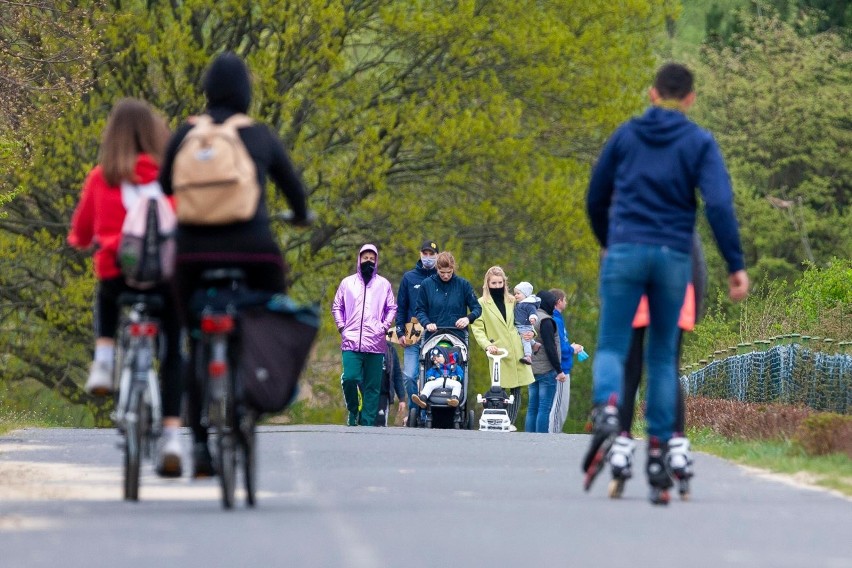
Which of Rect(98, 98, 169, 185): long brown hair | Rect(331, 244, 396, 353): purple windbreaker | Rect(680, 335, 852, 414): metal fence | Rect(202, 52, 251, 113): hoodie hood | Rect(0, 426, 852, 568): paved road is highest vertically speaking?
Rect(202, 52, 251, 113): hoodie hood

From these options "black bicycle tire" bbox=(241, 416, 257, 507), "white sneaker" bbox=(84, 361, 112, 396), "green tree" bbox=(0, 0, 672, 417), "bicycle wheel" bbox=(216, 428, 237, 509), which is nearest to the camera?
"bicycle wheel" bbox=(216, 428, 237, 509)

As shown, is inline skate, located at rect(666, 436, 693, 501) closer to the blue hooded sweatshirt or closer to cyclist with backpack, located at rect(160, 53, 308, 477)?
the blue hooded sweatshirt

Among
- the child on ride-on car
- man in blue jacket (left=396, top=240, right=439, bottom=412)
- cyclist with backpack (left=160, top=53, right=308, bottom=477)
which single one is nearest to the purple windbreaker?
man in blue jacket (left=396, top=240, right=439, bottom=412)

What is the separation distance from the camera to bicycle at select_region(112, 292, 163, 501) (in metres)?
9.67

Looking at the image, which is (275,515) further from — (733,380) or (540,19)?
(540,19)

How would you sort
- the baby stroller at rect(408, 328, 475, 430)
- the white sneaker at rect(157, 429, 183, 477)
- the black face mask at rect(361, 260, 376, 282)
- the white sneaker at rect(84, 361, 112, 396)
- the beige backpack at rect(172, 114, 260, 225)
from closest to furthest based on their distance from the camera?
the beige backpack at rect(172, 114, 260, 225) → the white sneaker at rect(157, 429, 183, 477) → the white sneaker at rect(84, 361, 112, 396) → the black face mask at rect(361, 260, 376, 282) → the baby stroller at rect(408, 328, 475, 430)

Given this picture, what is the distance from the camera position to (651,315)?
33.8ft

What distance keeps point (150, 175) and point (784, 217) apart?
115ft

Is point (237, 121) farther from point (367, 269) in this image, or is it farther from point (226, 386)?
point (367, 269)

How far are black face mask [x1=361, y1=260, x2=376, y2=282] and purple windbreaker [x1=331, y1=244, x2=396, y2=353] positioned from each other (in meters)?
0.03

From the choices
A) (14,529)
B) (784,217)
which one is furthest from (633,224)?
(784,217)

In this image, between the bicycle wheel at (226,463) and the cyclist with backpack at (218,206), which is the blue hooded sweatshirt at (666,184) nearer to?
the cyclist with backpack at (218,206)

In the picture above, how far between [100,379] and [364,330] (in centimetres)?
1106

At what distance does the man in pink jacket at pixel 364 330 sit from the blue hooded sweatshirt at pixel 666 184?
1094 centimetres
